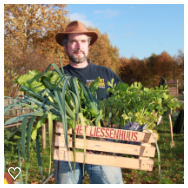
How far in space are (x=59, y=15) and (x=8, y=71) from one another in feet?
29.8

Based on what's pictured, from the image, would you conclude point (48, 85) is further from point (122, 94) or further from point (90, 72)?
point (90, 72)

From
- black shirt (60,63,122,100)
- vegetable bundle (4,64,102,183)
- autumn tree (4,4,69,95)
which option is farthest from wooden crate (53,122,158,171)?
autumn tree (4,4,69,95)

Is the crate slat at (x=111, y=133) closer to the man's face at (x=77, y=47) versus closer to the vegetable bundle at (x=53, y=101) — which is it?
the vegetable bundle at (x=53, y=101)

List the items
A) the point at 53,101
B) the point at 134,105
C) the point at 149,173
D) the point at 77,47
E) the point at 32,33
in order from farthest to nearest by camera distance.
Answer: the point at 32,33
the point at 149,173
the point at 77,47
the point at 134,105
the point at 53,101

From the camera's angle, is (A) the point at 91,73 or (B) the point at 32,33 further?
(B) the point at 32,33

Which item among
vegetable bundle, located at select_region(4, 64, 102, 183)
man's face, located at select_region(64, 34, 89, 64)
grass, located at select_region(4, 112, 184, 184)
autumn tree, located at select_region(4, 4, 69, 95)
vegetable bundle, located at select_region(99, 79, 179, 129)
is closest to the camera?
vegetable bundle, located at select_region(4, 64, 102, 183)

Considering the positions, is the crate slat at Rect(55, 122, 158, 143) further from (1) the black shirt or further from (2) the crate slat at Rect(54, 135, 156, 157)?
(1) the black shirt

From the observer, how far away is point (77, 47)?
9.60 feet

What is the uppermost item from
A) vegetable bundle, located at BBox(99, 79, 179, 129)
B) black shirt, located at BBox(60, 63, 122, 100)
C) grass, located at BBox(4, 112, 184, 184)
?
black shirt, located at BBox(60, 63, 122, 100)

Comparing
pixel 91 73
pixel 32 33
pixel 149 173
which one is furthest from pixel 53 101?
pixel 32 33

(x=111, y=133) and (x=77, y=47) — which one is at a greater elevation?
(x=77, y=47)

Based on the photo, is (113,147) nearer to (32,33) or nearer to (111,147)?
(111,147)

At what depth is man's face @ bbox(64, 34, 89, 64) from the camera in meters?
2.92

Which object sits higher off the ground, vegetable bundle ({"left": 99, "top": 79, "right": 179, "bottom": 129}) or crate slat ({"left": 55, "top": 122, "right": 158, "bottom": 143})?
vegetable bundle ({"left": 99, "top": 79, "right": 179, "bottom": 129})
